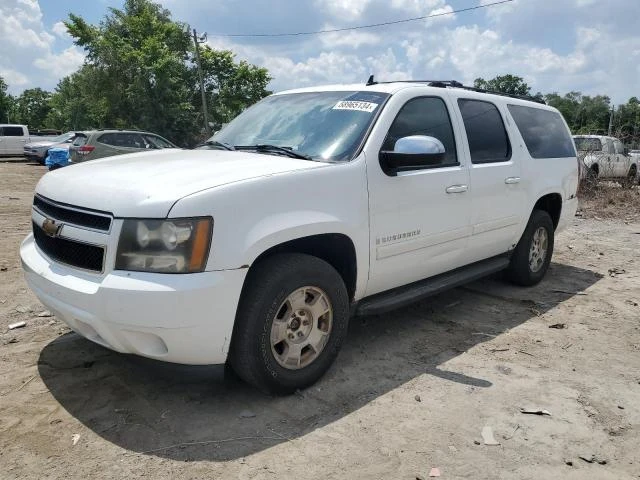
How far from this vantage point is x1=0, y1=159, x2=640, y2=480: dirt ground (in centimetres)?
271

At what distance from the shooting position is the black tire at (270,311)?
2984mm

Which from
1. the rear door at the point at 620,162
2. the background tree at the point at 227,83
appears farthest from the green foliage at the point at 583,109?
the rear door at the point at 620,162

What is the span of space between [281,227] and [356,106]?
1.28 metres

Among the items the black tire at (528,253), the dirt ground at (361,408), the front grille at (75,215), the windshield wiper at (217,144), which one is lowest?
the dirt ground at (361,408)

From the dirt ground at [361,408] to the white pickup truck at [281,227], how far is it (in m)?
0.32

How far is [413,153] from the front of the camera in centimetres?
351

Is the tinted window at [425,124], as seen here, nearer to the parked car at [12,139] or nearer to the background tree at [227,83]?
the parked car at [12,139]

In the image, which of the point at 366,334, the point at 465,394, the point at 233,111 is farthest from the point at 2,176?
the point at 233,111

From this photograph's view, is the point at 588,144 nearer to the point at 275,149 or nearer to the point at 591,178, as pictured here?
the point at 591,178

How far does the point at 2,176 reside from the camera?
698 inches

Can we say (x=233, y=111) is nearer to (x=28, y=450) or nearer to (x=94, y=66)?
(x=94, y=66)

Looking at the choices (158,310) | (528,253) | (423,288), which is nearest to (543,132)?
(528,253)

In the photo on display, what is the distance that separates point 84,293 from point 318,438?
1.41 m

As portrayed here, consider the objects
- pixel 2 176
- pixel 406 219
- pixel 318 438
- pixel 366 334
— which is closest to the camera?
pixel 318 438
